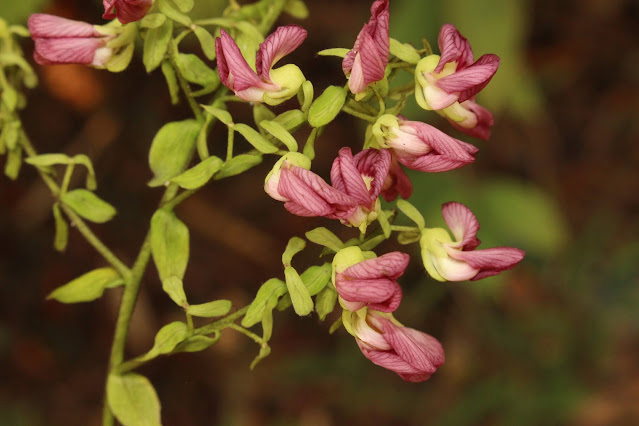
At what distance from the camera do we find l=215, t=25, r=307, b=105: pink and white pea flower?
2.73ft

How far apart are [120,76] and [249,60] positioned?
1.59 metres

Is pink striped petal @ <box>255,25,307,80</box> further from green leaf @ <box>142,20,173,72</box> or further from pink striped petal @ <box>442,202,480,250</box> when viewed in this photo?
pink striped petal @ <box>442,202,480,250</box>

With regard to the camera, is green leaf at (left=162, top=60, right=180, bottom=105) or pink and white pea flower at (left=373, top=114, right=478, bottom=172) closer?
pink and white pea flower at (left=373, top=114, right=478, bottom=172)

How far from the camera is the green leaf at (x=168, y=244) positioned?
992 mm

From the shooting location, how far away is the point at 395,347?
86 cm

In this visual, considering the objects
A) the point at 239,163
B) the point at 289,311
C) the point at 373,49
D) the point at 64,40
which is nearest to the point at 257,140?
the point at 239,163

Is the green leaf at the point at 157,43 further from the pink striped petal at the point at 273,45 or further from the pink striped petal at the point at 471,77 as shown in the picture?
the pink striped petal at the point at 471,77

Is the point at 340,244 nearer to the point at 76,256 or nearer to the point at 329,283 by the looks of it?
the point at 329,283

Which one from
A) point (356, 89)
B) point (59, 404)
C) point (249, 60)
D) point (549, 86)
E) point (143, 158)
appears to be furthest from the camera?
point (549, 86)

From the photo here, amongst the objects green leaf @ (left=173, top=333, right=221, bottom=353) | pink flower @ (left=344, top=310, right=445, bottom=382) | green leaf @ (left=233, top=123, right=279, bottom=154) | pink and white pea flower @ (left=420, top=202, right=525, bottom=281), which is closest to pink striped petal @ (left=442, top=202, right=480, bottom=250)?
pink and white pea flower @ (left=420, top=202, right=525, bottom=281)

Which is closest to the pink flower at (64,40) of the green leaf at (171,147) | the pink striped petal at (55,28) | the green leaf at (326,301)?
the pink striped petal at (55,28)

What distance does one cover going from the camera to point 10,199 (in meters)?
2.35

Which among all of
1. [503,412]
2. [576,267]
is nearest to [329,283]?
[503,412]

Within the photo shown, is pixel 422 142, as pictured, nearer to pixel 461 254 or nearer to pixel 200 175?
pixel 461 254
